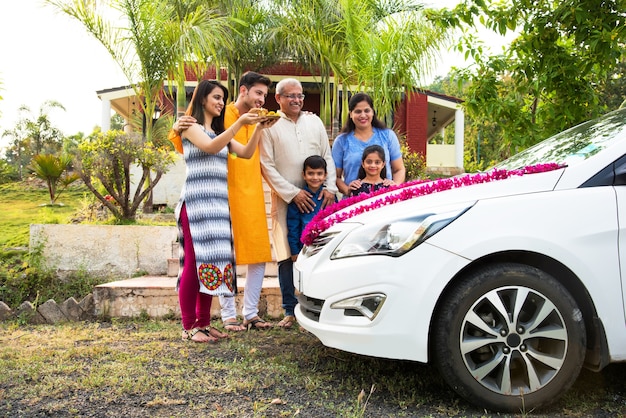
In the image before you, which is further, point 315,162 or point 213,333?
point 315,162

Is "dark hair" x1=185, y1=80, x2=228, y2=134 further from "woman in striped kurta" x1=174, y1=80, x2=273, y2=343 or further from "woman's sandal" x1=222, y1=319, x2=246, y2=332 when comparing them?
"woman's sandal" x1=222, y1=319, x2=246, y2=332

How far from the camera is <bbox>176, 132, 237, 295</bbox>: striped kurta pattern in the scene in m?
4.14

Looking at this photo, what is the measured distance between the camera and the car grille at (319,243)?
3214mm

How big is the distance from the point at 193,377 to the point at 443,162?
17.0 metres

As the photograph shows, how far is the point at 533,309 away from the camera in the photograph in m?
2.71

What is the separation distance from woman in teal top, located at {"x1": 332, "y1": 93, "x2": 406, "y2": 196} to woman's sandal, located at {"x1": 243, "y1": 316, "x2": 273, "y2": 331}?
1.23 metres

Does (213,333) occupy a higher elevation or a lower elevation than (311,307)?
lower

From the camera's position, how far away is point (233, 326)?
4.50 m

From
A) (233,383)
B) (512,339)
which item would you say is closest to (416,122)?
(233,383)

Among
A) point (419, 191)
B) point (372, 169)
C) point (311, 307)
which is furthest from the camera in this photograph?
point (372, 169)

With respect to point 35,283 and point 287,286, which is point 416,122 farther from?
point 287,286

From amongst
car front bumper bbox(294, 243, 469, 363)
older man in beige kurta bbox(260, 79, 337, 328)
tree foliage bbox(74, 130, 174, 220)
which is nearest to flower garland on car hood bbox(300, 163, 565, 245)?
car front bumper bbox(294, 243, 469, 363)

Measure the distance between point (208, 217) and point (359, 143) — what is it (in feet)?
4.43

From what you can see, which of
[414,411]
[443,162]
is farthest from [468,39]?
[443,162]
